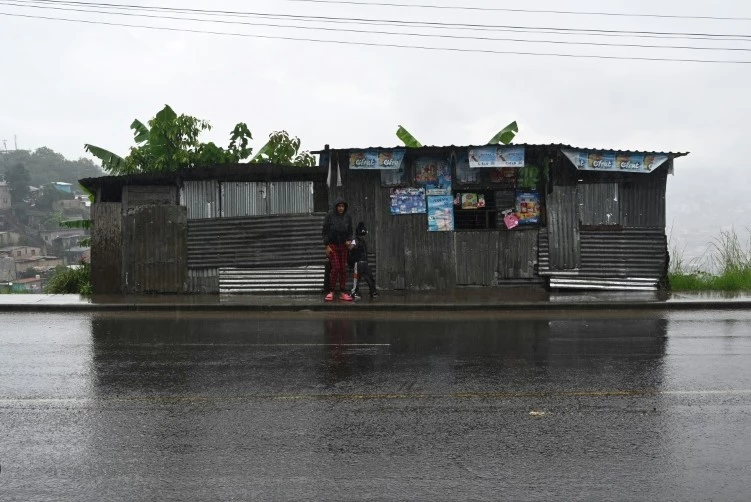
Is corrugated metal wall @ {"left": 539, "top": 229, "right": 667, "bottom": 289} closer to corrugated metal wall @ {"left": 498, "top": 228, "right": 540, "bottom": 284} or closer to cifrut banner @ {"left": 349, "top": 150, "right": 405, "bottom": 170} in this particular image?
corrugated metal wall @ {"left": 498, "top": 228, "right": 540, "bottom": 284}

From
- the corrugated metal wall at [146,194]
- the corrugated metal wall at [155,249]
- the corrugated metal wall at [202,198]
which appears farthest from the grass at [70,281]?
the corrugated metal wall at [202,198]

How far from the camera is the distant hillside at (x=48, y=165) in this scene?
73.8 metres

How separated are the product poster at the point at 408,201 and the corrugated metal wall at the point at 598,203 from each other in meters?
3.73


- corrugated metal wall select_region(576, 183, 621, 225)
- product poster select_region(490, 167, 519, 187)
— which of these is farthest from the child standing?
corrugated metal wall select_region(576, 183, 621, 225)

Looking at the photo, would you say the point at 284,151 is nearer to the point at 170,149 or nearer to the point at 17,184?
the point at 170,149

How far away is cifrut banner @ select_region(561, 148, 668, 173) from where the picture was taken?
15.9 m

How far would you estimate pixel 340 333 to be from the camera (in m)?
11.0

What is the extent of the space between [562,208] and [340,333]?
7.75 metres

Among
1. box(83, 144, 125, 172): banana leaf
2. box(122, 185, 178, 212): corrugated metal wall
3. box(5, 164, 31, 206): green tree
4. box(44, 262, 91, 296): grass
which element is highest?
box(5, 164, 31, 206): green tree

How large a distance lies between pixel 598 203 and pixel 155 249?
34.8ft

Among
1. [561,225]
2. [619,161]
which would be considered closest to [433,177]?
[561,225]

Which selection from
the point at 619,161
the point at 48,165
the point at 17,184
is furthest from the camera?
the point at 48,165

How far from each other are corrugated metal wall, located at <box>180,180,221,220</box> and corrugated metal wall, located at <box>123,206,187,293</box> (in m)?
0.26

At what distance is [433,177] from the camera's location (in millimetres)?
16453
